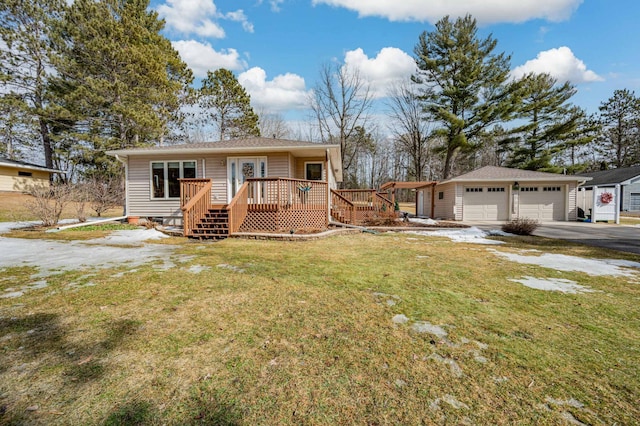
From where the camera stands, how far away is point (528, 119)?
972 inches

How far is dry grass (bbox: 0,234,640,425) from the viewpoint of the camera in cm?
162

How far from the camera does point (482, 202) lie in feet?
53.5

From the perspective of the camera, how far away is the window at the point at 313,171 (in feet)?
40.3

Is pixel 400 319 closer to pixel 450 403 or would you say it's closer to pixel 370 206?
pixel 450 403

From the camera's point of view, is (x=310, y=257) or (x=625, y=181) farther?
(x=625, y=181)

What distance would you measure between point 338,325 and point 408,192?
38.8 metres

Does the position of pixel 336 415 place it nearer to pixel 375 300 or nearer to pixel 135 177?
pixel 375 300

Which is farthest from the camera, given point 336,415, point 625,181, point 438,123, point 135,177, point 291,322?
point 438,123

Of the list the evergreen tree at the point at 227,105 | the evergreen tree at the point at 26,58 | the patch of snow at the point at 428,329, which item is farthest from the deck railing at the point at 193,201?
the evergreen tree at the point at 26,58

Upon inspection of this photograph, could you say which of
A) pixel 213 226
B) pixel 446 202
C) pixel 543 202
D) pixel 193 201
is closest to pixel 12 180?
pixel 193 201

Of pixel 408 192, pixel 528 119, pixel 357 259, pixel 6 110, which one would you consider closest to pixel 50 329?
pixel 357 259

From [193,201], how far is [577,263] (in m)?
9.41

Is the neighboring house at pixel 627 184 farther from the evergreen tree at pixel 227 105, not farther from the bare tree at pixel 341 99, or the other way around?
the evergreen tree at pixel 227 105

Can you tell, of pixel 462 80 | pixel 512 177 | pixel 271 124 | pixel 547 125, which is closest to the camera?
pixel 512 177
